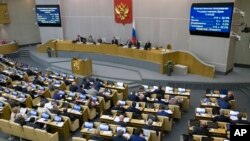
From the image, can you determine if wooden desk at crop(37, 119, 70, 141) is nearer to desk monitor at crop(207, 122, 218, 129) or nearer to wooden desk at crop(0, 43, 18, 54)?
desk monitor at crop(207, 122, 218, 129)

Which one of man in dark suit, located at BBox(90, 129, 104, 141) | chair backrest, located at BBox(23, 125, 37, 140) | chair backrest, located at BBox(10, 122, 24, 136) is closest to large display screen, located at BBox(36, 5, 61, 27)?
chair backrest, located at BBox(10, 122, 24, 136)

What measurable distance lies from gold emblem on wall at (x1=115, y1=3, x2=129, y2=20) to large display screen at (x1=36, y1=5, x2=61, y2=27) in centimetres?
621

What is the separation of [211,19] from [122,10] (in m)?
7.86

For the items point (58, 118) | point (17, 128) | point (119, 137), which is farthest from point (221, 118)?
point (17, 128)

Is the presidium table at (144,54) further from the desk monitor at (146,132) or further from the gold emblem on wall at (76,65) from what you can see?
the desk monitor at (146,132)

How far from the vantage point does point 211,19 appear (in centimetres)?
1547

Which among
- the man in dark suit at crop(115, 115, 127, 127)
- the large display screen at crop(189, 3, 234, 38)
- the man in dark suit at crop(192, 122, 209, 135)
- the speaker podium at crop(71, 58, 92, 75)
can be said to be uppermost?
the large display screen at crop(189, 3, 234, 38)

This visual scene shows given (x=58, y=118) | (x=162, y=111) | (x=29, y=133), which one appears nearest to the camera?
(x=29, y=133)

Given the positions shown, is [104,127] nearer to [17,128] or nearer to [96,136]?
[96,136]

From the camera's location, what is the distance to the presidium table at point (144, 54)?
16.5 meters

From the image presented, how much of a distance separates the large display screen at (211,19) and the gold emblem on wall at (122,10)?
6.07 metres

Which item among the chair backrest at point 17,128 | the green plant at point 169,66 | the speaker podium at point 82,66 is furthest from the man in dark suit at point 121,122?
the speaker podium at point 82,66

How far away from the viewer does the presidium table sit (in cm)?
1654

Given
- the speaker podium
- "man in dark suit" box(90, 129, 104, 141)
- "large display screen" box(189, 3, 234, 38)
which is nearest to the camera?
"man in dark suit" box(90, 129, 104, 141)
